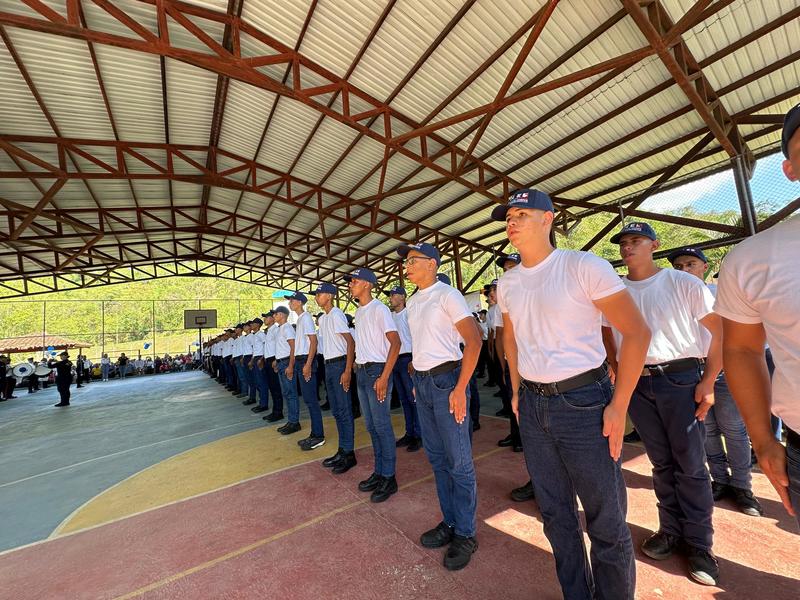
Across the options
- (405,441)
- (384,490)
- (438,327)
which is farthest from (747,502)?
(405,441)

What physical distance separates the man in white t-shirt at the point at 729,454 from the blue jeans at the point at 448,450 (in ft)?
5.67

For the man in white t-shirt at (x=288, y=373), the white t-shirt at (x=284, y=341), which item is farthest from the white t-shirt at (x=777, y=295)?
the white t-shirt at (x=284, y=341)

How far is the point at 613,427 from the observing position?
4.50ft

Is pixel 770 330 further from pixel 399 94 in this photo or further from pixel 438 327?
pixel 399 94

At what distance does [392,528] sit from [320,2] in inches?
256

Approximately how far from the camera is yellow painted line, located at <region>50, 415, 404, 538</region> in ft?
10.7

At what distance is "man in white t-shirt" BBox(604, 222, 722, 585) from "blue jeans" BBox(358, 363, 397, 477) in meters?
1.79

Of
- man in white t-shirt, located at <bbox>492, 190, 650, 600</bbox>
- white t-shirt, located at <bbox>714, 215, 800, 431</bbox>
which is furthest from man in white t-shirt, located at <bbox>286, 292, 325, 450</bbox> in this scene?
white t-shirt, located at <bbox>714, 215, 800, 431</bbox>

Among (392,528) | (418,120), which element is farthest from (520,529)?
(418,120)

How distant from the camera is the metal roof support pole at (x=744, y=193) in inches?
245

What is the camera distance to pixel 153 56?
6488 millimetres

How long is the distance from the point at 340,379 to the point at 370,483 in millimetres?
1106

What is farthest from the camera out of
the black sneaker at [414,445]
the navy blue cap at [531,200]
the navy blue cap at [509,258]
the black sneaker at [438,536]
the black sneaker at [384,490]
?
the black sneaker at [414,445]

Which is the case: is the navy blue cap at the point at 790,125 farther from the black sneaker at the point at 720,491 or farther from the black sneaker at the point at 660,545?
the black sneaker at the point at 720,491
